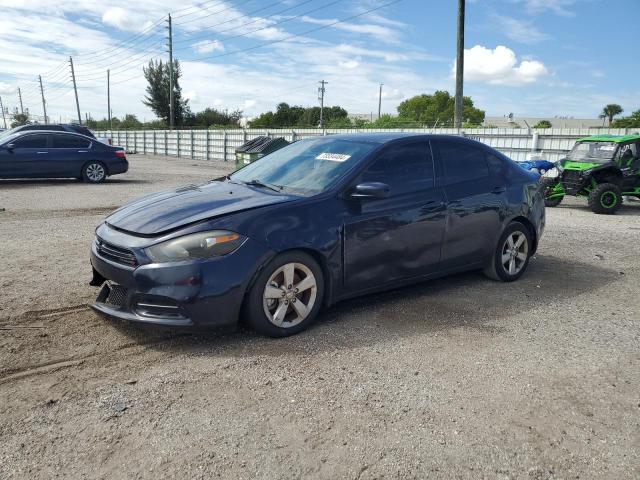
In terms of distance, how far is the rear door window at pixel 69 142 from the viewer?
1503cm

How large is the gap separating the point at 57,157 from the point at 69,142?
0.56 metres

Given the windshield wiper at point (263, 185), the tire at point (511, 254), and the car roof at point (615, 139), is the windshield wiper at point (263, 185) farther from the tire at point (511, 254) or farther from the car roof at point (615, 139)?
the car roof at point (615, 139)

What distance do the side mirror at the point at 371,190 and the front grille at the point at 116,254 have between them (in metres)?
1.72

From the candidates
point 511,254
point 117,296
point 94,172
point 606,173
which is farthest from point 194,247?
point 94,172

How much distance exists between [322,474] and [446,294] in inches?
119

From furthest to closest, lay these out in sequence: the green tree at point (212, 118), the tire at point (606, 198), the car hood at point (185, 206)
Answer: the green tree at point (212, 118)
the tire at point (606, 198)
the car hood at point (185, 206)

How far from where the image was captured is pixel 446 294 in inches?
203

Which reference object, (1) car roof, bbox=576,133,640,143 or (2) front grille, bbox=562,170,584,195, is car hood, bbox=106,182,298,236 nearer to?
(2) front grille, bbox=562,170,584,195

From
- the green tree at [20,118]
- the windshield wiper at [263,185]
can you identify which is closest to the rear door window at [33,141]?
the windshield wiper at [263,185]

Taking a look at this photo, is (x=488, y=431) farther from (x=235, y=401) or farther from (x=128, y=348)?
(x=128, y=348)

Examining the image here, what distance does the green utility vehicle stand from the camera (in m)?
11.4

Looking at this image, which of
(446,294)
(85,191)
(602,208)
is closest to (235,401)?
(446,294)

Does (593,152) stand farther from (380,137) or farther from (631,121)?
(631,121)

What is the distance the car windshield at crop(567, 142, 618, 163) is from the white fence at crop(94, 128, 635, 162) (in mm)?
2408
